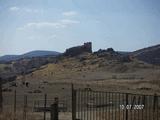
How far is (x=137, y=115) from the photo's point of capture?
16641mm

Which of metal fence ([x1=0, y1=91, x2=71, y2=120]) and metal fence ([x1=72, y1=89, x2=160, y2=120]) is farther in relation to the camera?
metal fence ([x1=0, y1=91, x2=71, y2=120])

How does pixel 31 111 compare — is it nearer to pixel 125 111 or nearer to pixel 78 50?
pixel 125 111

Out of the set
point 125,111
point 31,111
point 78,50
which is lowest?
point 31,111

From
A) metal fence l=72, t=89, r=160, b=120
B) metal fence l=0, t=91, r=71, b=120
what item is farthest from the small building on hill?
metal fence l=72, t=89, r=160, b=120

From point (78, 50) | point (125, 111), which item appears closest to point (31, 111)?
point (125, 111)

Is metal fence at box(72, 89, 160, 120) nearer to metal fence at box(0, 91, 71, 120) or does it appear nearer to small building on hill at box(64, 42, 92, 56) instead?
metal fence at box(0, 91, 71, 120)

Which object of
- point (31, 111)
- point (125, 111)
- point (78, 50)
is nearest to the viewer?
point (125, 111)

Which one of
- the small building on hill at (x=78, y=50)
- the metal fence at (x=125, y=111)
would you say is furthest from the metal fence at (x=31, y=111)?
the small building on hill at (x=78, y=50)

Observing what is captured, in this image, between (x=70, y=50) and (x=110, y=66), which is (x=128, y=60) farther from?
(x=70, y=50)

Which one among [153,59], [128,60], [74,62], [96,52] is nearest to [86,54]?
[96,52]

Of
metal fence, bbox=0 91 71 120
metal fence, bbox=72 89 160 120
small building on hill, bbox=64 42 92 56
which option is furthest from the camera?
small building on hill, bbox=64 42 92 56

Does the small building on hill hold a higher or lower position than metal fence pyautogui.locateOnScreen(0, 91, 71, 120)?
higher

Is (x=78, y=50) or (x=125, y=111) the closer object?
(x=125, y=111)

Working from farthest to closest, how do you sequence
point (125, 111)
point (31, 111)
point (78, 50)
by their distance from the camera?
point (78, 50), point (31, 111), point (125, 111)
